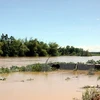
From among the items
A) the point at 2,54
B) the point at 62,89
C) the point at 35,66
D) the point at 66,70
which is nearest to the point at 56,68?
the point at 66,70

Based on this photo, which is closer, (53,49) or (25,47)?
(25,47)

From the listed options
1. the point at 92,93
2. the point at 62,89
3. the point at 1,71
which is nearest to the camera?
the point at 92,93

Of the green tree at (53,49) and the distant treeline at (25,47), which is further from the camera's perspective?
the green tree at (53,49)

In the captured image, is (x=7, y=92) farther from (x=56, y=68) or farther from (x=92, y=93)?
(x=56, y=68)

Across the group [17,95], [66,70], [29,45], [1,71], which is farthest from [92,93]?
[29,45]

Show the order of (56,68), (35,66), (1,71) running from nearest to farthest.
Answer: (1,71) → (35,66) → (56,68)

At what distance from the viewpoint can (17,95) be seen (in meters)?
9.89

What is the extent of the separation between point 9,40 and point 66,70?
40887 millimetres

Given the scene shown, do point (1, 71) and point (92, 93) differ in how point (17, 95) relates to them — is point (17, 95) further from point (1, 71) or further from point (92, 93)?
point (1, 71)

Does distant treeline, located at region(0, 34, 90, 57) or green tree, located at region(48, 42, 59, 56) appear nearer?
distant treeline, located at region(0, 34, 90, 57)

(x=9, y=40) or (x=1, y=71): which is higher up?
(x=9, y=40)

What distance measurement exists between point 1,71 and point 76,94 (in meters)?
8.93

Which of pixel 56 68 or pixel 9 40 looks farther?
pixel 9 40

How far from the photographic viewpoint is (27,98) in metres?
9.36
